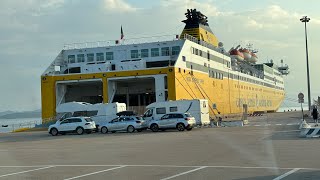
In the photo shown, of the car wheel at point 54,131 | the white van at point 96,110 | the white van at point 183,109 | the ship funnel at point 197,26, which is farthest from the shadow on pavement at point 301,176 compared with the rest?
Answer: the ship funnel at point 197,26

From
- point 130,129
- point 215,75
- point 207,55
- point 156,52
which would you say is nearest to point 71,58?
point 156,52

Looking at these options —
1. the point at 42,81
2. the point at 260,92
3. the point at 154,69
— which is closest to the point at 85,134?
the point at 154,69

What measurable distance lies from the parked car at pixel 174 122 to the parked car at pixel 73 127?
507 cm

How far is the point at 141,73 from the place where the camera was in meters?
49.1

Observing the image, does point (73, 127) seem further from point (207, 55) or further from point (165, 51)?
point (207, 55)

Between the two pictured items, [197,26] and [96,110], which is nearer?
[96,110]

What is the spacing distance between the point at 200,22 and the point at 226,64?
28.2 ft

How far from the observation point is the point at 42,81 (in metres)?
52.6

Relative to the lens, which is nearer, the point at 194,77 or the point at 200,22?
the point at 194,77

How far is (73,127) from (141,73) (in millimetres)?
14416

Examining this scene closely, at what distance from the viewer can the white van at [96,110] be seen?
135 feet

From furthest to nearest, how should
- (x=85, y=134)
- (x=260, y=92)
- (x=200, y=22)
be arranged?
(x=260, y=92) < (x=200, y=22) < (x=85, y=134)

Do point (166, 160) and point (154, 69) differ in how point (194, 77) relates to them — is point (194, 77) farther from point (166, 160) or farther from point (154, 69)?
point (166, 160)

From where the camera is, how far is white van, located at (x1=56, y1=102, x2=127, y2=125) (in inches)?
1618
